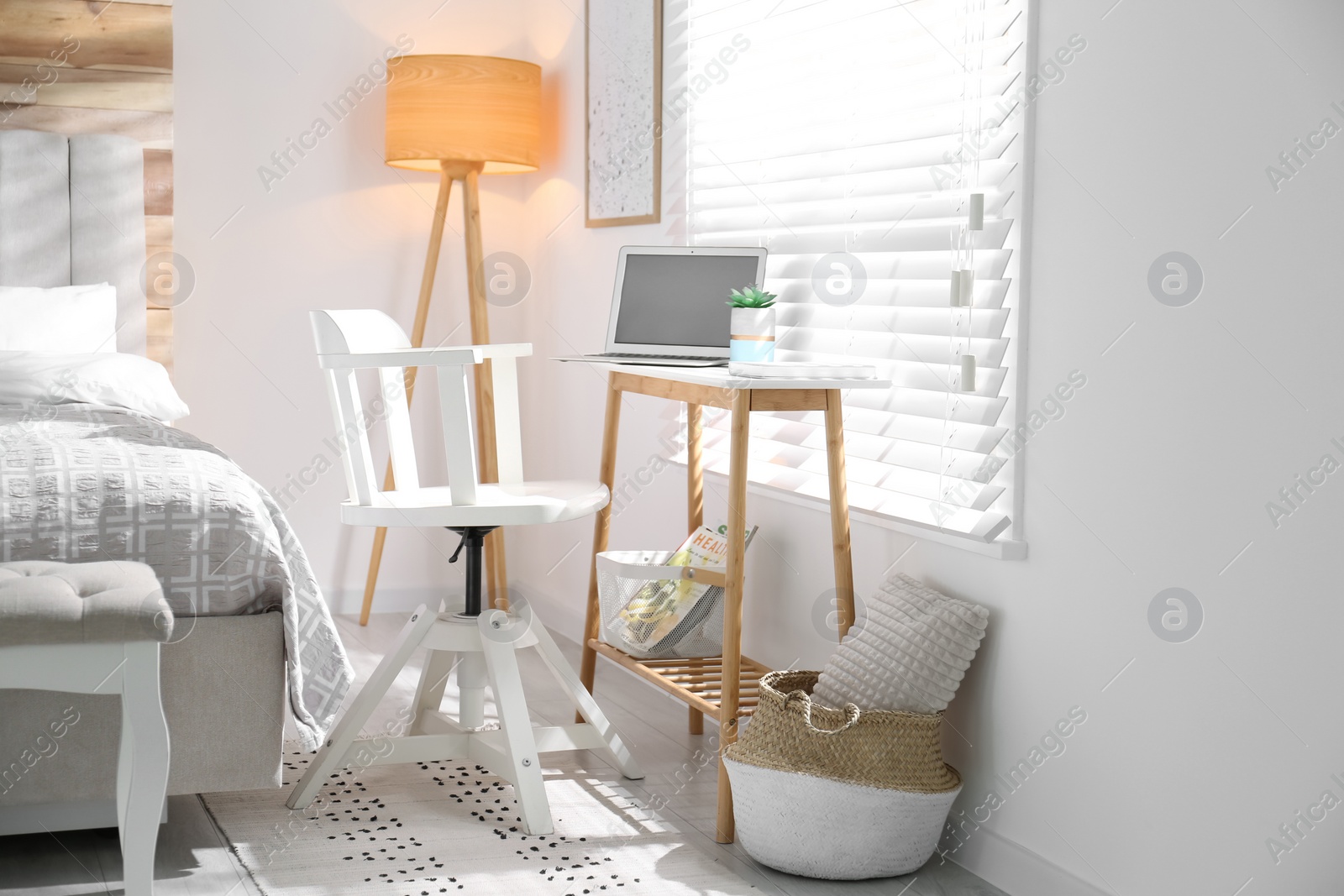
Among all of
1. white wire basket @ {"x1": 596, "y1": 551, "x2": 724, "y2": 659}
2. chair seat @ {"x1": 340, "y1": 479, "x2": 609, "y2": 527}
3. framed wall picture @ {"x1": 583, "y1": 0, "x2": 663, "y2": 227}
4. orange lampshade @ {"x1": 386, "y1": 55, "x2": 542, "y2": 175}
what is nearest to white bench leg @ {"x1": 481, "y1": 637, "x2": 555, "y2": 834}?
chair seat @ {"x1": 340, "y1": 479, "x2": 609, "y2": 527}

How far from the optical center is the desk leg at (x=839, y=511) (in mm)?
2299

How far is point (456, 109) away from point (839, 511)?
189 centimetres

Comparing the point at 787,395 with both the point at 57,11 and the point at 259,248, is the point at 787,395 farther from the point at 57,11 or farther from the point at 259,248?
the point at 57,11

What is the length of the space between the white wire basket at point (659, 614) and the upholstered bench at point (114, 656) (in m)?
1.11

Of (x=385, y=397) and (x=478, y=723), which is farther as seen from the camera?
(x=478, y=723)

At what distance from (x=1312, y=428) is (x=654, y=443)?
6.47 feet

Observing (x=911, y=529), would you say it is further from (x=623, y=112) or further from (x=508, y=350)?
(x=623, y=112)

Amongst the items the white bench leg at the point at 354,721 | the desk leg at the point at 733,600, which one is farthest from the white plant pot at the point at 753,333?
the white bench leg at the point at 354,721

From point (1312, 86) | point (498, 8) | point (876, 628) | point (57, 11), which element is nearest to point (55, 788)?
point (876, 628)

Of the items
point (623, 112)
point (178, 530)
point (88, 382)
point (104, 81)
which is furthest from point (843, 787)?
point (104, 81)

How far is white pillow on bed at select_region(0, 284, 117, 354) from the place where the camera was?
3.06 meters

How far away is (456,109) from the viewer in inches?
141

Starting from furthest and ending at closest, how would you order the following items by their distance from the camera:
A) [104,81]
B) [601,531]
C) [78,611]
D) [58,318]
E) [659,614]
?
[104,81] < [58,318] < [601,531] < [659,614] < [78,611]

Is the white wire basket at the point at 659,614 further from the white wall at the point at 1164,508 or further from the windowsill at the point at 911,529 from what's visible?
the windowsill at the point at 911,529
